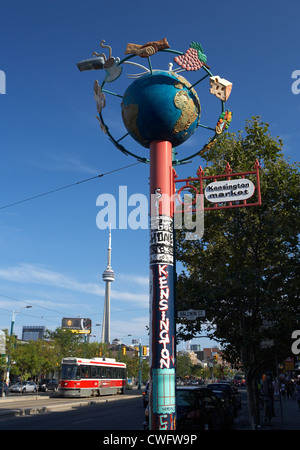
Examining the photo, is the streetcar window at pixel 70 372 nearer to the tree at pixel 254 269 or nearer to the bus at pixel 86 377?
the bus at pixel 86 377

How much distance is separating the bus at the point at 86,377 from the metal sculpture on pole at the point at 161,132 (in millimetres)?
31891

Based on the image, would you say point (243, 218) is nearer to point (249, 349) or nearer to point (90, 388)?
point (249, 349)

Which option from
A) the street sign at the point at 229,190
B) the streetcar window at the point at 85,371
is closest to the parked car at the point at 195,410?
the street sign at the point at 229,190

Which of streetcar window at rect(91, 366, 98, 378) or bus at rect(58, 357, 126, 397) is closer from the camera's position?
bus at rect(58, 357, 126, 397)

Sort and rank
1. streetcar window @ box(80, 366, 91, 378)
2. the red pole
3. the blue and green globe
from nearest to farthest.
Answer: the red pole, the blue and green globe, streetcar window @ box(80, 366, 91, 378)

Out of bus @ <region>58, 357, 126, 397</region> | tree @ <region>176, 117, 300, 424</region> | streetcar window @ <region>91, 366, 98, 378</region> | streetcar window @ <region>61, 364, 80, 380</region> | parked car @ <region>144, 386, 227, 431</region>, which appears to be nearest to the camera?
parked car @ <region>144, 386, 227, 431</region>

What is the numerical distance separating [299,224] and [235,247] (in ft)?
8.82

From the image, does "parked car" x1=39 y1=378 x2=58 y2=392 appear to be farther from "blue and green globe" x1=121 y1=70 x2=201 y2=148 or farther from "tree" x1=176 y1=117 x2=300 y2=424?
"blue and green globe" x1=121 y1=70 x2=201 y2=148

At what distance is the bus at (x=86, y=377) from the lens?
40.1m

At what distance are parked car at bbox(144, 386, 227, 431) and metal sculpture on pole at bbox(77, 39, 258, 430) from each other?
10.0 feet

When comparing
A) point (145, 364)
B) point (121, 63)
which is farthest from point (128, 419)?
point (145, 364)

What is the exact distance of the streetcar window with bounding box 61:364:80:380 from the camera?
39938mm

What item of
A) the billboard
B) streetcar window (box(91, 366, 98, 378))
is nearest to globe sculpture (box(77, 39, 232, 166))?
streetcar window (box(91, 366, 98, 378))

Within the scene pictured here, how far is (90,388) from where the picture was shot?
4219cm
